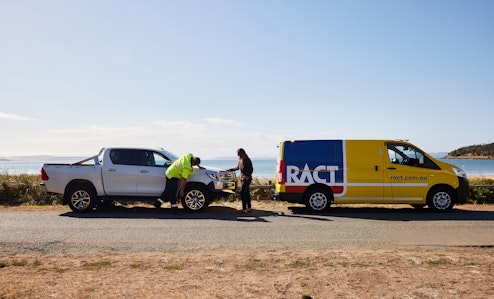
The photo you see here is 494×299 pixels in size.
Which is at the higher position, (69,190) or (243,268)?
(69,190)

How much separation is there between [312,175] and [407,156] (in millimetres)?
2768

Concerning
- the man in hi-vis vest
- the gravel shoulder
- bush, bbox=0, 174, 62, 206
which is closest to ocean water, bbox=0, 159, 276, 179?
bush, bbox=0, 174, 62, 206

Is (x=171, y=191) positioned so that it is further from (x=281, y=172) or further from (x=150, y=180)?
(x=281, y=172)

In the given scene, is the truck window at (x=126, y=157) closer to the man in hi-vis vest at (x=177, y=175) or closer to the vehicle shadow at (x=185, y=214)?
the man in hi-vis vest at (x=177, y=175)

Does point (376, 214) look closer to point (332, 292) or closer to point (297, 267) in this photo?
point (297, 267)

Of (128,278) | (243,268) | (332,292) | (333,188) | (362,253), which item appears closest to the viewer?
(332,292)

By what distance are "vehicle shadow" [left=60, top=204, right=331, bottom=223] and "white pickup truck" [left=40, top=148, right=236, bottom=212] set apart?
1.24 feet

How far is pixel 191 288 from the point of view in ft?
16.2

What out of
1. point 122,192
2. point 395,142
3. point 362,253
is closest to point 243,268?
point 362,253

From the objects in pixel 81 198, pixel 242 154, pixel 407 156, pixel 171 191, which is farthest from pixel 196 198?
pixel 407 156

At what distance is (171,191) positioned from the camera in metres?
11.5

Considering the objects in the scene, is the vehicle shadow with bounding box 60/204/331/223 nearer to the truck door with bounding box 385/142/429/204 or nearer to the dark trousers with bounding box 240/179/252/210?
the dark trousers with bounding box 240/179/252/210

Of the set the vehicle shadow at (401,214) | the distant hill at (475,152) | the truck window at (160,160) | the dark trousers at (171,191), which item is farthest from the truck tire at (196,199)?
the distant hill at (475,152)

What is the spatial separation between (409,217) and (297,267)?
6.07 m
